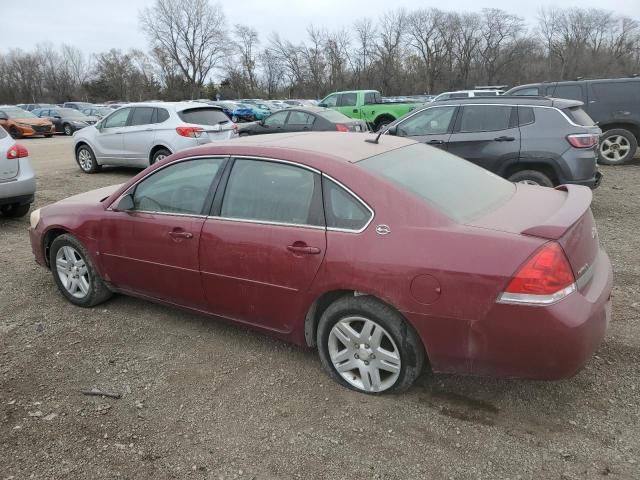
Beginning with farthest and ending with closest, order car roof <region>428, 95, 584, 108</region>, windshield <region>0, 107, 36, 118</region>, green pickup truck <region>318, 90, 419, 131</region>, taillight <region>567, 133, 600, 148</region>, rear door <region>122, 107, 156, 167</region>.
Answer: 1. windshield <region>0, 107, 36, 118</region>
2. green pickup truck <region>318, 90, 419, 131</region>
3. rear door <region>122, 107, 156, 167</region>
4. car roof <region>428, 95, 584, 108</region>
5. taillight <region>567, 133, 600, 148</region>

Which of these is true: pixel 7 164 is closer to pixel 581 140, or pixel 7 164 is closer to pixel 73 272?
pixel 73 272

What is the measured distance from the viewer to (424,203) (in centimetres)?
279

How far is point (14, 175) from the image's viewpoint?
694 cm

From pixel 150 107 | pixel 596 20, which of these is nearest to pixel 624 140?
pixel 150 107

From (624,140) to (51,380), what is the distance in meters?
11.8

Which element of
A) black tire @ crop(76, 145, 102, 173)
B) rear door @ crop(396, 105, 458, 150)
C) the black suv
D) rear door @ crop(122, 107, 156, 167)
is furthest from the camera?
black tire @ crop(76, 145, 102, 173)

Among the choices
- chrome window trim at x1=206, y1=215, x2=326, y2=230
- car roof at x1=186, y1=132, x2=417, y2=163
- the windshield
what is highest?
the windshield

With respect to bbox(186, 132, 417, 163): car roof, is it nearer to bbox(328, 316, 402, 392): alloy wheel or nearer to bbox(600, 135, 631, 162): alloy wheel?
bbox(328, 316, 402, 392): alloy wheel

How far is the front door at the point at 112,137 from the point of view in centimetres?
1105

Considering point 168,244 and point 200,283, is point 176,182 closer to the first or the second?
point 168,244

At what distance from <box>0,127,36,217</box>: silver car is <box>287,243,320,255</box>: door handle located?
18.5 ft

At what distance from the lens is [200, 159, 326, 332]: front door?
3.01 meters

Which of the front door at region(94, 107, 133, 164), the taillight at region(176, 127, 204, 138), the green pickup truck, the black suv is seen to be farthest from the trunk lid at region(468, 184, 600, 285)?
the green pickup truck

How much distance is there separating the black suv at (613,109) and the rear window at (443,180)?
9107 mm
